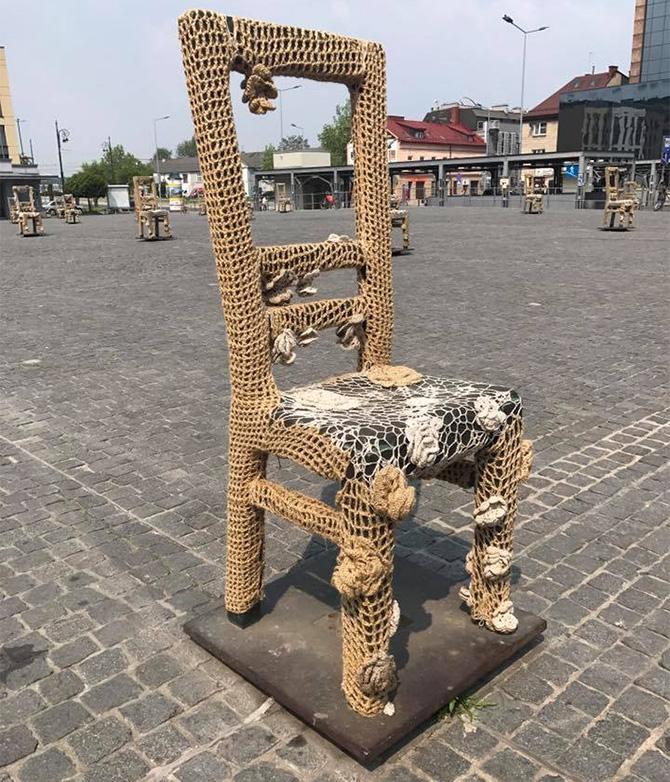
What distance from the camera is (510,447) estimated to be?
2555 mm

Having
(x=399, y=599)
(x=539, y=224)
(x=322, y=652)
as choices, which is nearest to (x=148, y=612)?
(x=322, y=652)

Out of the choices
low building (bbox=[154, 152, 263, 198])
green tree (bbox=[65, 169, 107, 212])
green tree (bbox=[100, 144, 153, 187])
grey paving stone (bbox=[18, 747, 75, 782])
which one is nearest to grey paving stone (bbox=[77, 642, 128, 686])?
grey paving stone (bbox=[18, 747, 75, 782])

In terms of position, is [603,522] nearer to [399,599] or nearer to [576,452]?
[576,452]

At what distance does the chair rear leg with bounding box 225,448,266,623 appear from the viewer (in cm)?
261

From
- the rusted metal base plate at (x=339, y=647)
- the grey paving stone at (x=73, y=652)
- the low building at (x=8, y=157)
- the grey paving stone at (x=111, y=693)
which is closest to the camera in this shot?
the rusted metal base plate at (x=339, y=647)

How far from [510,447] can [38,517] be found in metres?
2.63

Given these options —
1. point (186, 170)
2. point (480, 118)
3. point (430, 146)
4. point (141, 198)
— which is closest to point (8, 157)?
point (141, 198)

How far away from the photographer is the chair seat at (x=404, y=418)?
215cm

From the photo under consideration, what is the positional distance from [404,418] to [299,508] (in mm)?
476

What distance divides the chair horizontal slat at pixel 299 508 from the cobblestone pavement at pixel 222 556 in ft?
2.13

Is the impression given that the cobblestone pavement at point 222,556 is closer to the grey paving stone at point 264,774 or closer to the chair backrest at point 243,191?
the grey paving stone at point 264,774

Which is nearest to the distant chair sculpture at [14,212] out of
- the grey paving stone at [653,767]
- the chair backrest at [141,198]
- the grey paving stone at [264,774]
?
the chair backrest at [141,198]

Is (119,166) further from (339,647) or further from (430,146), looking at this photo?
(339,647)

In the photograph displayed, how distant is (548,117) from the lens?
58.6m
